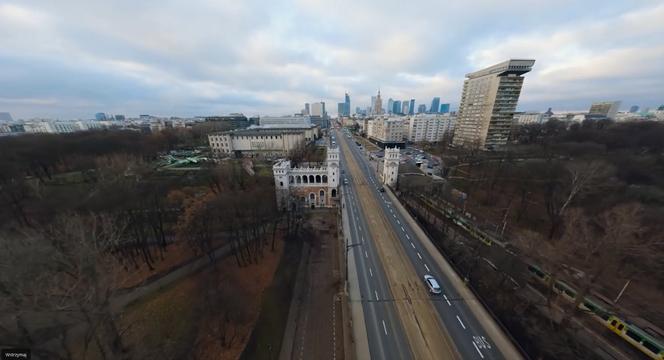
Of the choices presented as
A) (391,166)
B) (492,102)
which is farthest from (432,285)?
(492,102)

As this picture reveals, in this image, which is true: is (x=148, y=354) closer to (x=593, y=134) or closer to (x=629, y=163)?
(x=629, y=163)

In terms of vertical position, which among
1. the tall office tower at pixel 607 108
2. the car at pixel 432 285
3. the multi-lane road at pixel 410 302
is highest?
the tall office tower at pixel 607 108

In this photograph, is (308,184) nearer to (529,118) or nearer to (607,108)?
(529,118)

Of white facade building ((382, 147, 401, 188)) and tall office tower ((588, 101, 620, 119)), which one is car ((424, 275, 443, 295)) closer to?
white facade building ((382, 147, 401, 188))

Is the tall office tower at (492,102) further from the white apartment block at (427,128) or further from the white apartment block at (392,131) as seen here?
the white apartment block at (392,131)

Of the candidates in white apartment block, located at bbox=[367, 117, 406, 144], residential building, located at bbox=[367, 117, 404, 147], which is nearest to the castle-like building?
residential building, located at bbox=[367, 117, 404, 147]

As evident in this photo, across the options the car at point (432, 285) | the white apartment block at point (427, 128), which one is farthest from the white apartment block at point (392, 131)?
the car at point (432, 285)
